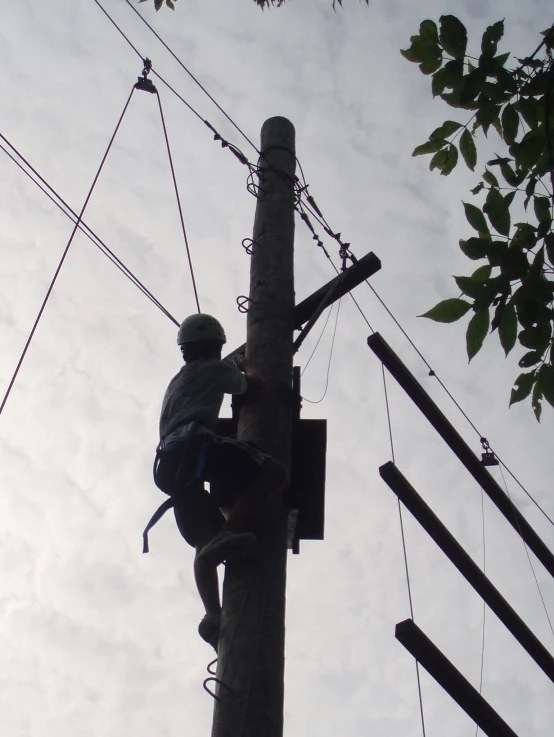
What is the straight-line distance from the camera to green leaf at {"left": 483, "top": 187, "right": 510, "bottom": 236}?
90.6 inches

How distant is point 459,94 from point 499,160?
0.80 ft

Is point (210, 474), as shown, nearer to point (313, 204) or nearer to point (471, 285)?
point (471, 285)

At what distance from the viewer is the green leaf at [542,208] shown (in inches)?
101

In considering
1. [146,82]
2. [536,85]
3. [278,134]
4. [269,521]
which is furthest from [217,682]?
[146,82]

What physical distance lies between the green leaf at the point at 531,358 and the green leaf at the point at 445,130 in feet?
2.79

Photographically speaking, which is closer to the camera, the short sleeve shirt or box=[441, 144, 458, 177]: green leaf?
box=[441, 144, 458, 177]: green leaf

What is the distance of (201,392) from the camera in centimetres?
382

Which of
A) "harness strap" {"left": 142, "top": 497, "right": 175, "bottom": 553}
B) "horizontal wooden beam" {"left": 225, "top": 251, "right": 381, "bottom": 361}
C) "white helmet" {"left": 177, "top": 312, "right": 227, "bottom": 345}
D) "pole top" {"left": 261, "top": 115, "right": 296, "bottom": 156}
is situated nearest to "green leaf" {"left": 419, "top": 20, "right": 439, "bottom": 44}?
"horizontal wooden beam" {"left": 225, "top": 251, "right": 381, "bottom": 361}

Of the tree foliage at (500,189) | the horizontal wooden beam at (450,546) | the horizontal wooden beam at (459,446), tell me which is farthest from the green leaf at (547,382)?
the horizontal wooden beam at (459,446)

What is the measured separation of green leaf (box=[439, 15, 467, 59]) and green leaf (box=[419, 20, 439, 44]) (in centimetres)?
4

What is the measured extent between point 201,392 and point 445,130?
1678 millimetres

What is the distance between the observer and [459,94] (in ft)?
8.39

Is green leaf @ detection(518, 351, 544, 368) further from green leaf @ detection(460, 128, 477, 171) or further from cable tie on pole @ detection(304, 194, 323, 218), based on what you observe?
cable tie on pole @ detection(304, 194, 323, 218)

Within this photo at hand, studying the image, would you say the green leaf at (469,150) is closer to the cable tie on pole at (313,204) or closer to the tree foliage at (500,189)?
the tree foliage at (500,189)
